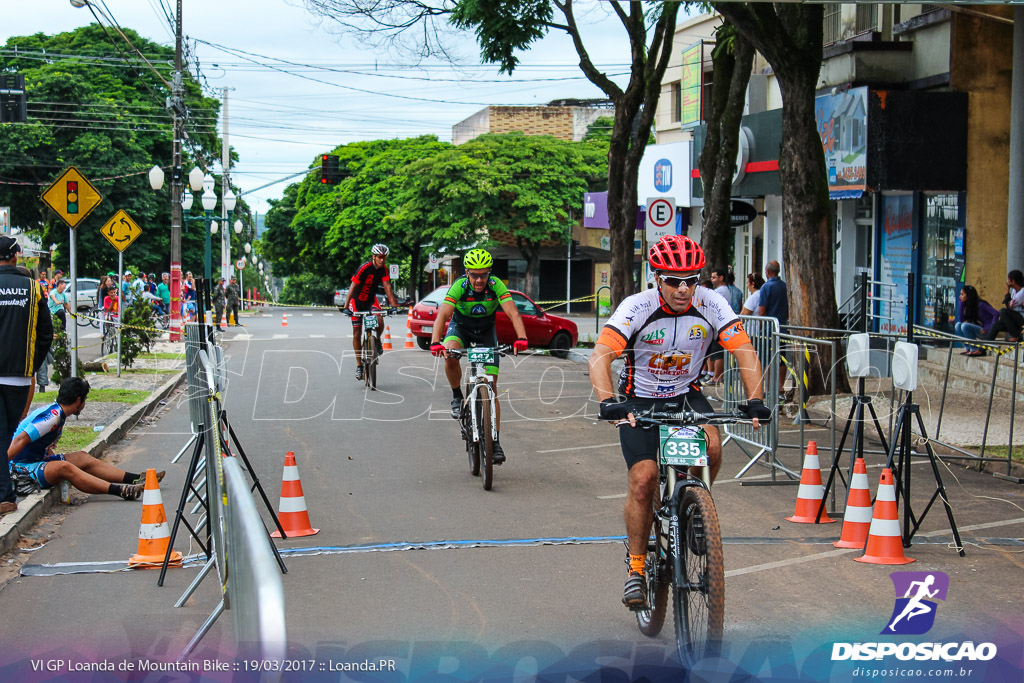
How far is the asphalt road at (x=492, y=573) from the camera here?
5.52 metres

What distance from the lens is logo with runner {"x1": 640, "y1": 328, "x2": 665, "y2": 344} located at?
5831mm

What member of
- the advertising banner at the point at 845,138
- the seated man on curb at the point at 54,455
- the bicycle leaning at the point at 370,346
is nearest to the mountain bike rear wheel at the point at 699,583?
the seated man on curb at the point at 54,455

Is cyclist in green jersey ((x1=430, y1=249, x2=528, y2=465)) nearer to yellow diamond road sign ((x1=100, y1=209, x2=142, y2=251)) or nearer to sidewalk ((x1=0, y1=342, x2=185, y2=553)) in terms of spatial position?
sidewalk ((x1=0, y1=342, x2=185, y2=553))

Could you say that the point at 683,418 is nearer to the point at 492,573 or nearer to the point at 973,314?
the point at 492,573

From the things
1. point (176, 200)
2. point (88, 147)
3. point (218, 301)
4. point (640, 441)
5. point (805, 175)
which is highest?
point (88, 147)

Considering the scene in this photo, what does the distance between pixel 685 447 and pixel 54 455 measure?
5863mm

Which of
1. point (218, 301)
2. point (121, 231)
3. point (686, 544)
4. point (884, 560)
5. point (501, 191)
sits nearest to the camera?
point (686, 544)

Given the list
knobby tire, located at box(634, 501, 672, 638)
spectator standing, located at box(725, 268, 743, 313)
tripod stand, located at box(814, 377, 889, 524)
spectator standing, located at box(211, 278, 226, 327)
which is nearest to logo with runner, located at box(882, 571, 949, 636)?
tripod stand, located at box(814, 377, 889, 524)

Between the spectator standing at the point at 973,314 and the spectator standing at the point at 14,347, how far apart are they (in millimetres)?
13935

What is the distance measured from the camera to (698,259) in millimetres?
5734

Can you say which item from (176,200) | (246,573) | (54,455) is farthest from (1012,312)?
(176,200)

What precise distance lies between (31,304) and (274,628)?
22.7 feet

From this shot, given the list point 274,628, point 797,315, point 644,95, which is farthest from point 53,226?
point 274,628

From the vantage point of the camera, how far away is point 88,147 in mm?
47156
